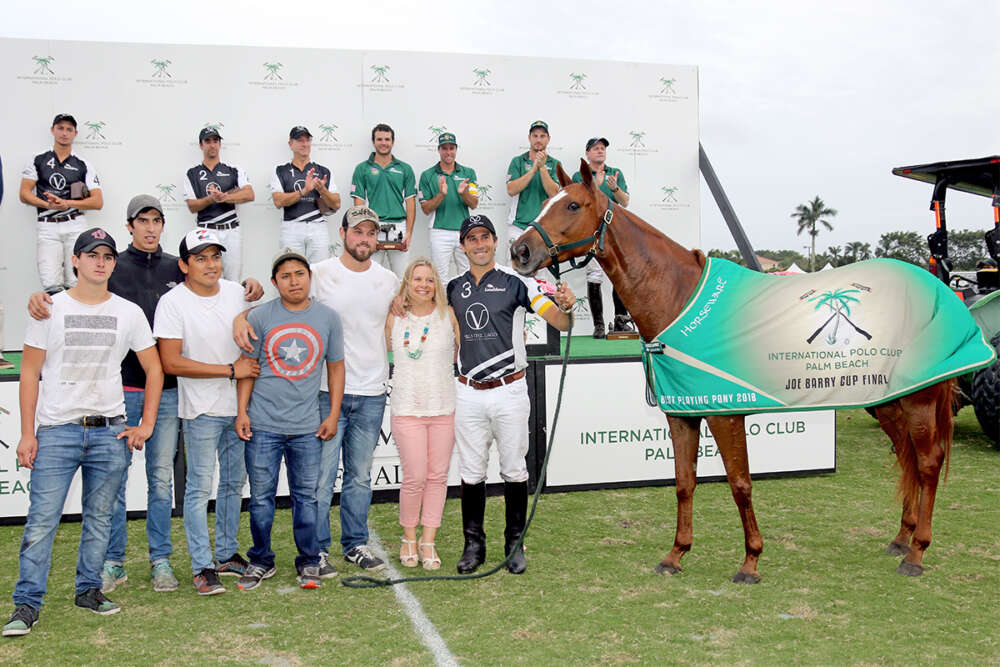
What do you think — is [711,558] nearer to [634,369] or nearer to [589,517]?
[589,517]

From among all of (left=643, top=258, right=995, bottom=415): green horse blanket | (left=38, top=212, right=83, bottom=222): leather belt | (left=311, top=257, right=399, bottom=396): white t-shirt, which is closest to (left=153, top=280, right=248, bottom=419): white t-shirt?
(left=311, top=257, right=399, bottom=396): white t-shirt

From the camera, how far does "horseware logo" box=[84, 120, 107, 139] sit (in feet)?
32.3

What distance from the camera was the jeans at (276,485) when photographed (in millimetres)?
4363

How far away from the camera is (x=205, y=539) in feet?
14.3

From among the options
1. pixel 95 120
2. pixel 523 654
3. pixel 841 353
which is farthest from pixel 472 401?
pixel 95 120

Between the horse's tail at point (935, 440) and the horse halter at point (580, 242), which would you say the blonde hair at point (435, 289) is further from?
the horse's tail at point (935, 440)

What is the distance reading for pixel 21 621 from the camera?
3.74 m

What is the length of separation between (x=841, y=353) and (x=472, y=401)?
218 centimetres

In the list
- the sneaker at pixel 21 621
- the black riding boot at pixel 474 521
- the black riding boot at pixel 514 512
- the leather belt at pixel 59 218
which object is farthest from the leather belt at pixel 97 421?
the leather belt at pixel 59 218

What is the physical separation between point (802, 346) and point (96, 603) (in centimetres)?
408

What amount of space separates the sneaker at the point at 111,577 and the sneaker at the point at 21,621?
21.0 inches

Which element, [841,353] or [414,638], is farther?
[841,353]

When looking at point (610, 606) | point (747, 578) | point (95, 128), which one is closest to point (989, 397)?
point (747, 578)

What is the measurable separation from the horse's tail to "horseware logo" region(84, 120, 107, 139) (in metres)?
9.50
